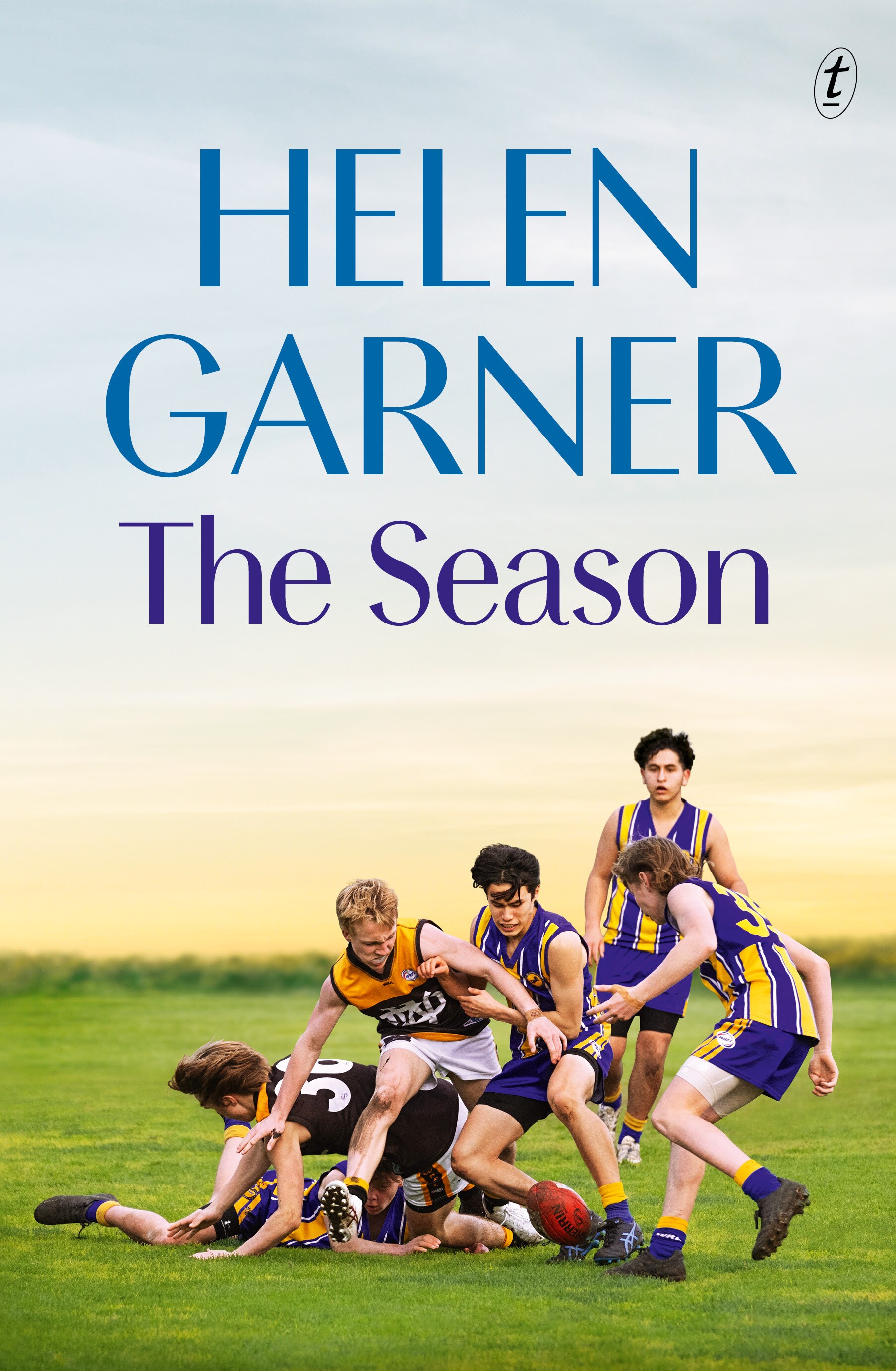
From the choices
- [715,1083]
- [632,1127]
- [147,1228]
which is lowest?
[632,1127]

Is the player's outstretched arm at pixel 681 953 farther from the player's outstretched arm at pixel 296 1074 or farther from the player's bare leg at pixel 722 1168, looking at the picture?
the player's outstretched arm at pixel 296 1074

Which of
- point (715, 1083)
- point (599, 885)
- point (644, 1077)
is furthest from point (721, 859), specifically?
point (715, 1083)

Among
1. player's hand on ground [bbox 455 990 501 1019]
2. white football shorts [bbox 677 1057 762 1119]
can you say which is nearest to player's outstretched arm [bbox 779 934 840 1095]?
white football shorts [bbox 677 1057 762 1119]

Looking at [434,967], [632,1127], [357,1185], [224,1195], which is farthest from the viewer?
[632,1127]

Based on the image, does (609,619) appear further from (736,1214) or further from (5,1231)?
(5,1231)

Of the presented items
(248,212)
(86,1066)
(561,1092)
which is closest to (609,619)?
(248,212)

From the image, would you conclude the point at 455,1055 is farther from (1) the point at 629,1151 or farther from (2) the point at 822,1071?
(1) the point at 629,1151

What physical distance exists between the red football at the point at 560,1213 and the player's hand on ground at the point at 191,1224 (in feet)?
5.15

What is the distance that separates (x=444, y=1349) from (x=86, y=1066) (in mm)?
13465

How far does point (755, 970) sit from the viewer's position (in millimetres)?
6398

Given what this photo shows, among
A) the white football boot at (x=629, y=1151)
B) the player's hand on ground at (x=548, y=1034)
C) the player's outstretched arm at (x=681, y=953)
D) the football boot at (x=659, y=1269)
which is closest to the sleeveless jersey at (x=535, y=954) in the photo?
the player's hand on ground at (x=548, y=1034)

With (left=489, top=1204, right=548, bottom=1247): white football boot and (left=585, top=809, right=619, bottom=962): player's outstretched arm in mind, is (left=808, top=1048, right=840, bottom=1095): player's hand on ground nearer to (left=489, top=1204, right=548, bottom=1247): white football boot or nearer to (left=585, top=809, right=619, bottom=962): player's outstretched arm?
(left=489, top=1204, right=548, bottom=1247): white football boot

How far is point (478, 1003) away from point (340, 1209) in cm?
112

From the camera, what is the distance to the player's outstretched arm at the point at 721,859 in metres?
9.23
